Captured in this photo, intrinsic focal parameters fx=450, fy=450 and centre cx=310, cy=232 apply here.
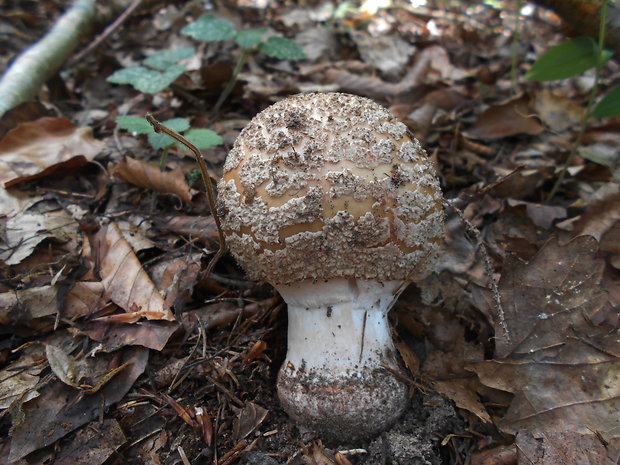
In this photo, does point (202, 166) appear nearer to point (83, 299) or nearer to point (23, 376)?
point (83, 299)

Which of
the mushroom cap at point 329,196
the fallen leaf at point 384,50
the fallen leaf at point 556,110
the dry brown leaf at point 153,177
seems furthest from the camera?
the fallen leaf at point 384,50

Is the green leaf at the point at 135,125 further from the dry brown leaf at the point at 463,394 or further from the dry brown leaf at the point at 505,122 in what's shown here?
the dry brown leaf at the point at 505,122

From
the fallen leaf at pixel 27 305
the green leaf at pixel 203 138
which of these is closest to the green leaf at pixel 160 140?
the green leaf at pixel 203 138

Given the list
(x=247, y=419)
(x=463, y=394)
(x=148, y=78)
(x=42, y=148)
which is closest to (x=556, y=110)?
(x=463, y=394)

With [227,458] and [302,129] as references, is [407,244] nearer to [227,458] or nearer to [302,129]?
[302,129]

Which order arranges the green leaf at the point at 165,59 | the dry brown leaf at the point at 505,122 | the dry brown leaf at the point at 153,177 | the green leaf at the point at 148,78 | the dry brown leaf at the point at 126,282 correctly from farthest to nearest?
the dry brown leaf at the point at 505,122 < the green leaf at the point at 165,59 < the green leaf at the point at 148,78 < the dry brown leaf at the point at 153,177 < the dry brown leaf at the point at 126,282
